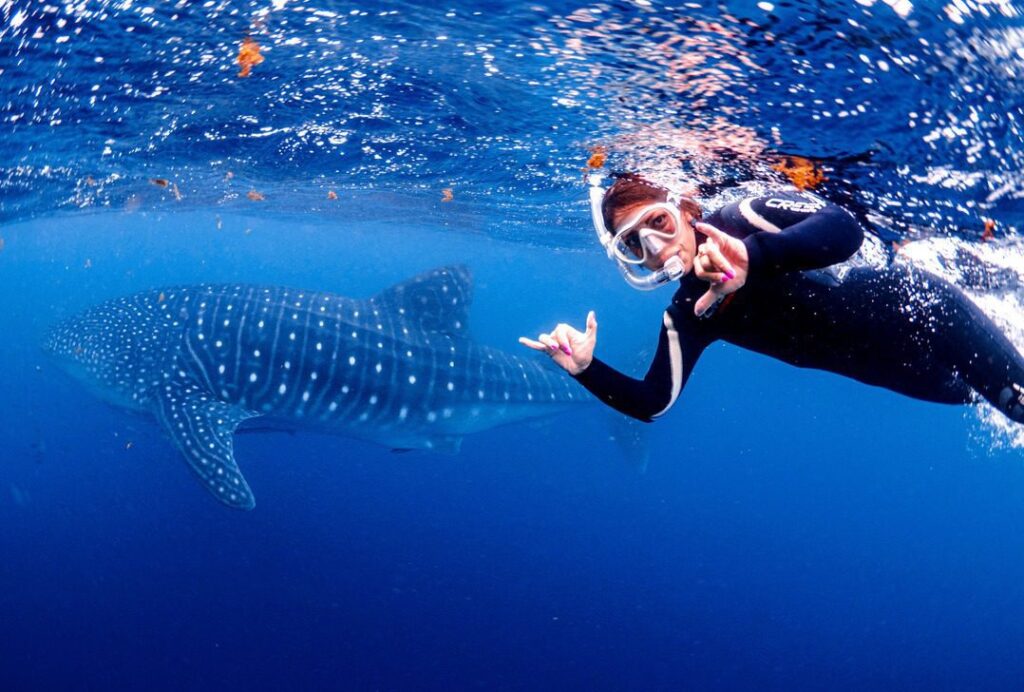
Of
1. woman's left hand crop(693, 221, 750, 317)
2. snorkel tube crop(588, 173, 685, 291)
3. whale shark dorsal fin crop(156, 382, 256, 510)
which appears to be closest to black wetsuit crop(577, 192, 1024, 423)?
snorkel tube crop(588, 173, 685, 291)

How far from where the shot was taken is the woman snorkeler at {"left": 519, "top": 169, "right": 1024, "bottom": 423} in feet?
10.0

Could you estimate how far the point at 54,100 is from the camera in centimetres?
784

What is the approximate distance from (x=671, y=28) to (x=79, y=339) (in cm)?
994

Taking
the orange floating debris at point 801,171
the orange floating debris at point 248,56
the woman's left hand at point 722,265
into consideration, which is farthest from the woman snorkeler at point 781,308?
the orange floating debris at point 248,56

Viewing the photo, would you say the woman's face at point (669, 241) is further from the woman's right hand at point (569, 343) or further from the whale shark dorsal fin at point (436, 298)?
the whale shark dorsal fin at point (436, 298)

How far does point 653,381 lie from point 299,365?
21.0 ft

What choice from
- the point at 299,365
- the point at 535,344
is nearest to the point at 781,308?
the point at 535,344

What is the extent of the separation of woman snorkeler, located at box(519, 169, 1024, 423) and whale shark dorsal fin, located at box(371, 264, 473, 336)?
5.80 meters

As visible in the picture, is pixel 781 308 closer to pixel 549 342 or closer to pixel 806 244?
pixel 806 244

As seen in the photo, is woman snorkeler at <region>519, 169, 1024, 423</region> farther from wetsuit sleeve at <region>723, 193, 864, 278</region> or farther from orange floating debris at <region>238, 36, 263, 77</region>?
orange floating debris at <region>238, 36, 263, 77</region>

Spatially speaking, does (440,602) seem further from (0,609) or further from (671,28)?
(671,28)

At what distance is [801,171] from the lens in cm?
737

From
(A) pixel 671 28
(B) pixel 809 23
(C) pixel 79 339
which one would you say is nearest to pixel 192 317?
(C) pixel 79 339

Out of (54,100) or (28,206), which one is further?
(28,206)
